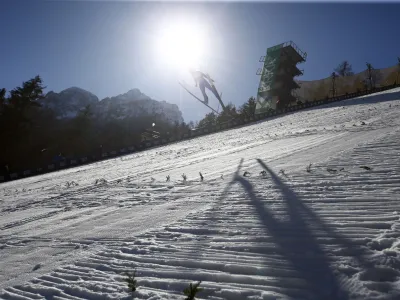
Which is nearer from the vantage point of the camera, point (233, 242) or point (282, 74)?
point (233, 242)

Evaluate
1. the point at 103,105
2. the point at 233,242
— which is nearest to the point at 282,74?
the point at 103,105

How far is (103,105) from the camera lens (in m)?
81.3

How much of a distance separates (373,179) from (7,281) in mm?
Result: 5185

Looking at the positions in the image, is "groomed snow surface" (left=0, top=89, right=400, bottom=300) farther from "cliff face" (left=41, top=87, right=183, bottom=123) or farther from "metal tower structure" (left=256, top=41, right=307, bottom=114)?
"cliff face" (left=41, top=87, right=183, bottom=123)

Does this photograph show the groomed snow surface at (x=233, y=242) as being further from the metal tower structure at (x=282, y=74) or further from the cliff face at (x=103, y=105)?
the cliff face at (x=103, y=105)

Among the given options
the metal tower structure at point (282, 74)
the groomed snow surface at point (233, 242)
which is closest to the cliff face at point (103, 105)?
the metal tower structure at point (282, 74)

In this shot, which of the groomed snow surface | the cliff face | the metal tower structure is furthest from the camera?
the cliff face

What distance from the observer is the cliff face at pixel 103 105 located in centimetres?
6838

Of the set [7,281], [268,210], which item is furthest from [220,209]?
[7,281]

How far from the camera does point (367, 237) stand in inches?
123

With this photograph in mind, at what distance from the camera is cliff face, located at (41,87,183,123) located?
68.4 m

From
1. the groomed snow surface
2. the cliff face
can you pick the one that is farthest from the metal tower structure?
the groomed snow surface

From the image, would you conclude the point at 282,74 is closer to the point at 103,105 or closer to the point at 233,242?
the point at 103,105

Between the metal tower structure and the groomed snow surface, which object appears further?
the metal tower structure
